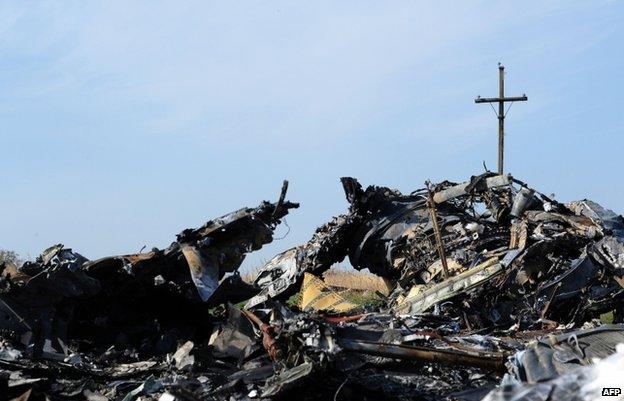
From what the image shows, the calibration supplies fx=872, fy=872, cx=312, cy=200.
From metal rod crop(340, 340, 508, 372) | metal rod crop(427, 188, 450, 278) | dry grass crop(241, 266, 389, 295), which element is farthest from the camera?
dry grass crop(241, 266, 389, 295)

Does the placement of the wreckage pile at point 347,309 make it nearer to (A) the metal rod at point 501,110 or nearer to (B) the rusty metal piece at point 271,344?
(B) the rusty metal piece at point 271,344

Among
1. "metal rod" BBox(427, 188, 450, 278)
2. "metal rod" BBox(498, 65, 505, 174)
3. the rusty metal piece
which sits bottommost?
the rusty metal piece

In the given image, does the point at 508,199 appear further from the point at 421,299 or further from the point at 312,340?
the point at 312,340

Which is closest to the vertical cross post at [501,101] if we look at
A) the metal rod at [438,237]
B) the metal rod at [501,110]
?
the metal rod at [501,110]

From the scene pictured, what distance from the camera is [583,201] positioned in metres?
12.1

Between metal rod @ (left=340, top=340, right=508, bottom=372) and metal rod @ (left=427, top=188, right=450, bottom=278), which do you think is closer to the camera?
metal rod @ (left=340, top=340, right=508, bottom=372)

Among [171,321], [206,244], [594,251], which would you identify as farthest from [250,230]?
[594,251]

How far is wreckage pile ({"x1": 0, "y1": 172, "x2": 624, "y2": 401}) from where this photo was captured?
7262 mm

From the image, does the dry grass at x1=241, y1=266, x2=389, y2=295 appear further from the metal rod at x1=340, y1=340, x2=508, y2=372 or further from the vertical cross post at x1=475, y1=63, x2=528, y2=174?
the metal rod at x1=340, y1=340, x2=508, y2=372

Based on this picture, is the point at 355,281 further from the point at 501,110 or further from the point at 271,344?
the point at 271,344

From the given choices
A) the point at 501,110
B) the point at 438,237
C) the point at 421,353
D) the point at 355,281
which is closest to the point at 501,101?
the point at 501,110

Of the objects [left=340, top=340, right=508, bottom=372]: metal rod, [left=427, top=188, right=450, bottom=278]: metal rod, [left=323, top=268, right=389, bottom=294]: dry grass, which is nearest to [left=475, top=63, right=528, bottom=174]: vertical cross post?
[left=323, top=268, right=389, bottom=294]: dry grass

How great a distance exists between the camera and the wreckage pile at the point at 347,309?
23.8 ft

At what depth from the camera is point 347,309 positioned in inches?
465
